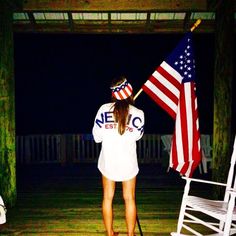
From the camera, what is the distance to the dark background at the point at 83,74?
12.9 meters

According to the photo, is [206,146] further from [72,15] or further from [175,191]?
[72,15]

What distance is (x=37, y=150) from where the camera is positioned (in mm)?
10273

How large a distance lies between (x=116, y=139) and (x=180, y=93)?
1.05 meters

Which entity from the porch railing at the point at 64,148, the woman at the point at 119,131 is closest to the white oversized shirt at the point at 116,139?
the woman at the point at 119,131

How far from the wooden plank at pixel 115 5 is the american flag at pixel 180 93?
4.88 ft

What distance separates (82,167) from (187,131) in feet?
17.9

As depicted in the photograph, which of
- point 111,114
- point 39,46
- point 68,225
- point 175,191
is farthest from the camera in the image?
point 39,46

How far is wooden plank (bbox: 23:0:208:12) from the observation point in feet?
19.9

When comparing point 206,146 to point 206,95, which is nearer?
point 206,146

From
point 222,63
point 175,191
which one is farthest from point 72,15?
point 175,191

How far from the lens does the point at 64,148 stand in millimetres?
10188

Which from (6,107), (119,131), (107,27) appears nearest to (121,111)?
(119,131)

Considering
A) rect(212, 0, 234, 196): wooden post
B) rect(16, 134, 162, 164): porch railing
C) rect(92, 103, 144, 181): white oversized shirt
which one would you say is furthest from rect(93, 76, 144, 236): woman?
rect(16, 134, 162, 164): porch railing

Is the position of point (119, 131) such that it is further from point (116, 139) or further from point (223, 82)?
point (223, 82)
